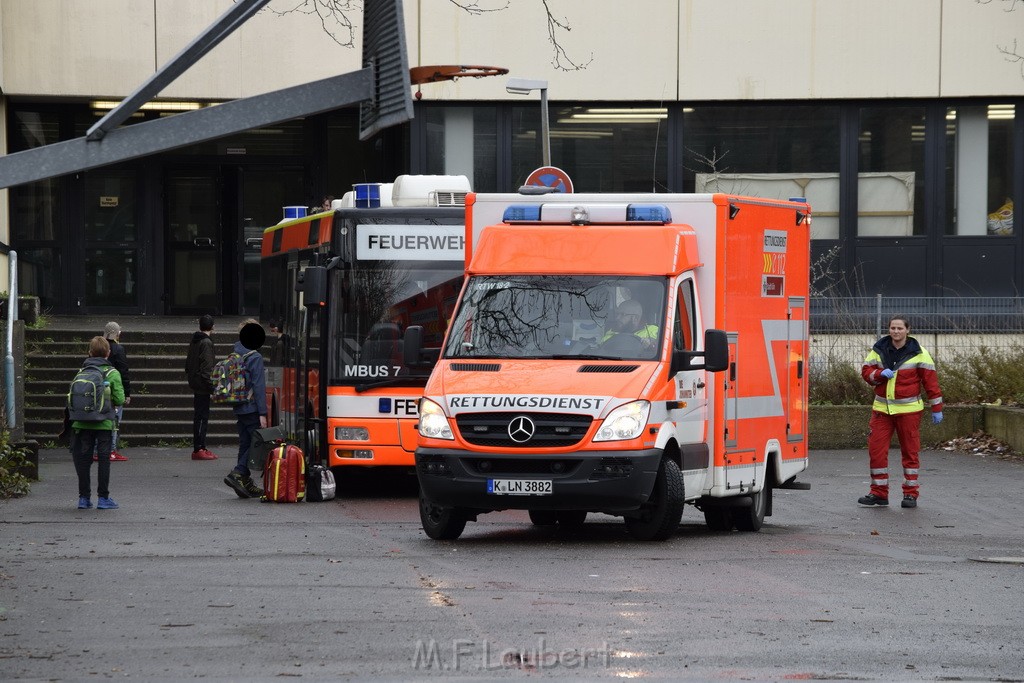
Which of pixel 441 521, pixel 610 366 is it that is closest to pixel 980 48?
pixel 610 366

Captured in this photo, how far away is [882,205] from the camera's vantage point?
31156 mm

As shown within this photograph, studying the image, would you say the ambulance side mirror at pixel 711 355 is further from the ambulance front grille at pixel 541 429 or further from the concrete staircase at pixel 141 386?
the concrete staircase at pixel 141 386

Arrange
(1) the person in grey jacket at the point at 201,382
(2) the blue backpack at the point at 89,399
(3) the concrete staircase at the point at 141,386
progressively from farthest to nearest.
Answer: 1. (3) the concrete staircase at the point at 141,386
2. (1) the person in grey jacket at the point at 201,382
3. (2) the blue backpack at the point at 89,399

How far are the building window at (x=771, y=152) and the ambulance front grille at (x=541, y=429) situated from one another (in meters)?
19.0

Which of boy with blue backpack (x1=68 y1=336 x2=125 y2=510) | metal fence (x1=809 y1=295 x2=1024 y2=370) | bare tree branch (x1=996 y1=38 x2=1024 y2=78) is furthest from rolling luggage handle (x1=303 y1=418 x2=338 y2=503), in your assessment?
bare tree branch (x1=996 y1=38 x2=1024 y2=78)

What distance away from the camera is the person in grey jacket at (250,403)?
18.0m

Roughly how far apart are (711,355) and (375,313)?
5278 millimetres

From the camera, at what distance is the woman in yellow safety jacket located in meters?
16.9

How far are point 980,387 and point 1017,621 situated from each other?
15.6 meters

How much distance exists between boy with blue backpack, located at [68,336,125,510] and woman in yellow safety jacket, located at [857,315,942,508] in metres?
7.25

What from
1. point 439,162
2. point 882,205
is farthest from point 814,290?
point 439,162

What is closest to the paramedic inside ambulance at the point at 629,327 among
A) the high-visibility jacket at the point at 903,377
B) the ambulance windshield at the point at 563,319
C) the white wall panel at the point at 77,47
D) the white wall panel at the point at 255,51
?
the ambulance windshield at the point at 563,319

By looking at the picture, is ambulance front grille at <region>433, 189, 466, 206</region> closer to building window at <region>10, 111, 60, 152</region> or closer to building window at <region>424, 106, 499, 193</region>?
building window at <region>424, 106, 499, 193</region>

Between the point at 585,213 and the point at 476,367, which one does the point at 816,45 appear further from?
the point at 476,367
